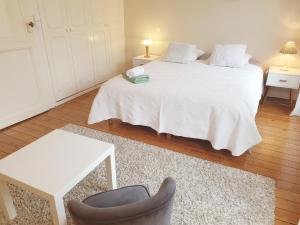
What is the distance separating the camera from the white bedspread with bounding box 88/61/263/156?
2064mm

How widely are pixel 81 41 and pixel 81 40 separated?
15 millimetres

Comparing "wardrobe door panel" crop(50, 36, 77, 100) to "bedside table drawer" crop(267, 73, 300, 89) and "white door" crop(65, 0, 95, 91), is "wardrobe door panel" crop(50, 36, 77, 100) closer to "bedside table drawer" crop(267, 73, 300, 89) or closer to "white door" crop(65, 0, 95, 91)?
"white door" crop(65, 0, 95, 91)

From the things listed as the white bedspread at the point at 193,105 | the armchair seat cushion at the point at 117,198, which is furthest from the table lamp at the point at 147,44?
the armchair seat cushion at the point at 117,198

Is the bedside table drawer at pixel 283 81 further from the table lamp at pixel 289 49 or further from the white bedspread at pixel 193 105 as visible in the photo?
the white bedspread at pixel 193 105

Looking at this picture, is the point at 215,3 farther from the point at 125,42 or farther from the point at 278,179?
the point at 278,179

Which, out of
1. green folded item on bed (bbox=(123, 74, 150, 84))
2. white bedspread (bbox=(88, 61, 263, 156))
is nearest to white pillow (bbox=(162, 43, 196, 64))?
white bedspread (bbox=(88, 61, 263, 156))

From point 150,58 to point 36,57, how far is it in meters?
1.89

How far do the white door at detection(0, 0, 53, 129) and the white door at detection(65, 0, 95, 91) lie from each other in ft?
1.92

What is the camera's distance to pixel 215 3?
3.56 metres

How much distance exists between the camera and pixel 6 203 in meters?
1.49

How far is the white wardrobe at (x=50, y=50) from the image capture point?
2629mm

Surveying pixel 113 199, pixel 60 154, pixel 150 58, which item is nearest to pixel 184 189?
pixel 113 199

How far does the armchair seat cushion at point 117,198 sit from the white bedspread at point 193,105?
1.09 meters

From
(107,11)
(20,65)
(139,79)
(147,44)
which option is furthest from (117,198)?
(107,11)
